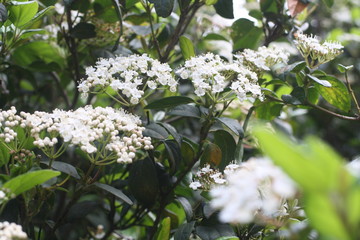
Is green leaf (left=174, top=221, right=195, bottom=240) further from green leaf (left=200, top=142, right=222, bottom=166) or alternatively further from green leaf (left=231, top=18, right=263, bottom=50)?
green leaf (left=231, top=18, right=263, bottom=50)

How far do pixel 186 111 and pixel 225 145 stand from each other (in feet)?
0.50

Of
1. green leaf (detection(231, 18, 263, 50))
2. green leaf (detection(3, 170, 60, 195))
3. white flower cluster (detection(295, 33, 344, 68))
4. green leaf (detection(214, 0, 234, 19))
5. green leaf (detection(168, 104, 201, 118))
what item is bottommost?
green leaf (detection(168, 104, 201, 118))

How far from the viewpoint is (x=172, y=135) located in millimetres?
1278

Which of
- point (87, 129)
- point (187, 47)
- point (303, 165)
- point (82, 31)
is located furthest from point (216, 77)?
point (303, 165)

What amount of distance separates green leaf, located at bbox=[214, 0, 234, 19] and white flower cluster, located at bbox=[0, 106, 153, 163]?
0.60 meters

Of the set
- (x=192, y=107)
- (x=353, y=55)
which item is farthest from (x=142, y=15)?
(x=353, y=55)

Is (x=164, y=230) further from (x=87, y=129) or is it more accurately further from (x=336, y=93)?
(x=336, y=93)

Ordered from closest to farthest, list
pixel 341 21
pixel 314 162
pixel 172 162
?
pixel 314 162
pixel 172 162
pixel 341 21

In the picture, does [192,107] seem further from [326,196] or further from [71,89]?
[71,89]

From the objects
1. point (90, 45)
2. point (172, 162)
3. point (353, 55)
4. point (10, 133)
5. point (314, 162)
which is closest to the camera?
point (314, 162)

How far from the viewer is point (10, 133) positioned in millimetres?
1060

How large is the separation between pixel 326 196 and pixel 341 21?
9.47 feet

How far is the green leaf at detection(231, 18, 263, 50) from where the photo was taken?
176 cm

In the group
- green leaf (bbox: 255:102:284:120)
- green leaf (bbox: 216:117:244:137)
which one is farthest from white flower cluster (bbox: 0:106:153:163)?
green leaf (bbox: 255:102:284:120)
